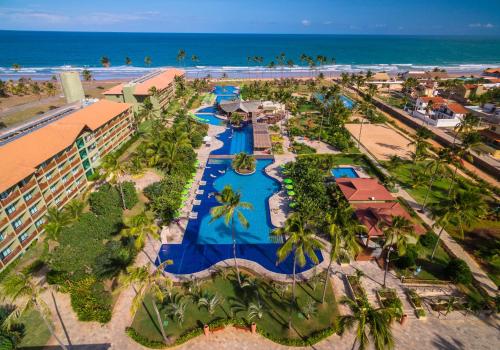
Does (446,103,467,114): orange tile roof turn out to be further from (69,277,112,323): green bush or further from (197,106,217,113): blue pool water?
(69,277,112,323): green bush

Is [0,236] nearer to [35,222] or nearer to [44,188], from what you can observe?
[35,222]

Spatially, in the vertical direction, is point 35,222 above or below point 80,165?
below

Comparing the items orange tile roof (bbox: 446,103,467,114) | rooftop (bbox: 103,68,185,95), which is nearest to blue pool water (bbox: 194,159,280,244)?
rooftop (bbox: 103,68,185,95)

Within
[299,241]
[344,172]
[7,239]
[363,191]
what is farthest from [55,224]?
[344,172]

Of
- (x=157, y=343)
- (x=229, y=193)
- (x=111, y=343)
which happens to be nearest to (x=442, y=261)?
(x=229, y=193)

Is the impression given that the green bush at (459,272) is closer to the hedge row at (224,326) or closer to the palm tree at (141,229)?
the hedge row at (224,326)

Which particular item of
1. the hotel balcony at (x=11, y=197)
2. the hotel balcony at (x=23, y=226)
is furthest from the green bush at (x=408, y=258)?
the hotel balcony at (x=11, y=197)

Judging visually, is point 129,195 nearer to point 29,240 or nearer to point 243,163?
point 29,240
